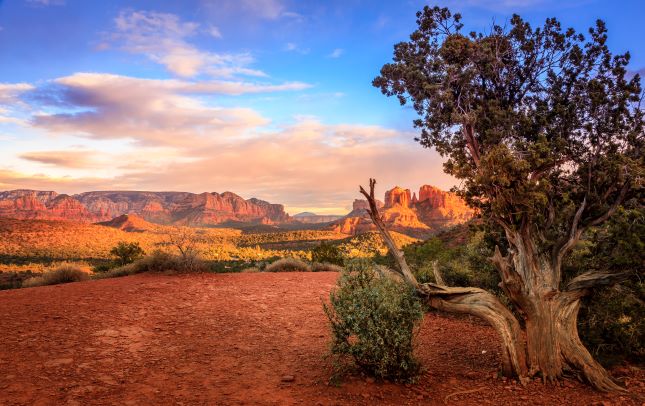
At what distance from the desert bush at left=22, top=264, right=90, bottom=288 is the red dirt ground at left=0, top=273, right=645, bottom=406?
361 centimetres

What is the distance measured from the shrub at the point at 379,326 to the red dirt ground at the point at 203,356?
305mm

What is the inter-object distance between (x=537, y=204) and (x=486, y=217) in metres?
1.64

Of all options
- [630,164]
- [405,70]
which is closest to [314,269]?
[405,70]

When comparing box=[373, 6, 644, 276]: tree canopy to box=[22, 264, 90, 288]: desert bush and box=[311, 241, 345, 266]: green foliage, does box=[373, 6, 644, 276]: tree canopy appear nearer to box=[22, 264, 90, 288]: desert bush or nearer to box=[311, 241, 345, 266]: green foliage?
box=[22, 264, 90, 288]: desert bush

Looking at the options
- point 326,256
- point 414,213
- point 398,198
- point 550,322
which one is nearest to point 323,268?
point 326,256

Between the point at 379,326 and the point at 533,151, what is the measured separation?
3.98m

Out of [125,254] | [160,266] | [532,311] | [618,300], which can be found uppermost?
[618,300]

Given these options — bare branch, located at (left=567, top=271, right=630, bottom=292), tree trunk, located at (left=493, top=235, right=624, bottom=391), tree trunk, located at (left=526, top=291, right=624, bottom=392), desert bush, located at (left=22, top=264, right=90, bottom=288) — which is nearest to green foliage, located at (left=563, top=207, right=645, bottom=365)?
bare branch, located at (left=567, top=271, right=630, bottom=292)

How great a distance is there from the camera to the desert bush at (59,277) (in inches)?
591

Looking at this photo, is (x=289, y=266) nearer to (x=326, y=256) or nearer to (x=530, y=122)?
(x=326, y=256)

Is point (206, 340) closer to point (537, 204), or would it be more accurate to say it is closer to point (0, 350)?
point (0, 350)

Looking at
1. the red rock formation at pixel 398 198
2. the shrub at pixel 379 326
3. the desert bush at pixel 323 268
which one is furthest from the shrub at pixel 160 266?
the red rock formation at pixel 398 198

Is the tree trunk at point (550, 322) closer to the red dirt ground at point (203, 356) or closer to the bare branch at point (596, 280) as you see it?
the bare branch at point (596, 280)

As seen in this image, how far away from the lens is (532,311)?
270 inches
